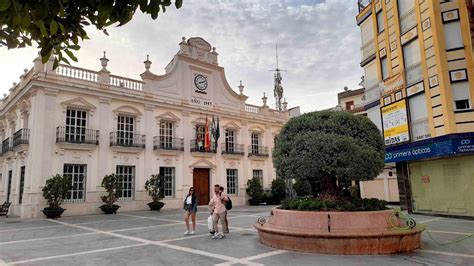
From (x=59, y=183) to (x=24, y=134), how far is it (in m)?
4.08

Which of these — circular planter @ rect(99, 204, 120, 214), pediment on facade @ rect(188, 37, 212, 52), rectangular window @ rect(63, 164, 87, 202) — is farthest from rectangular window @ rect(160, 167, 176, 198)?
pediment on facade @ rect(188, 37, 212, 52)

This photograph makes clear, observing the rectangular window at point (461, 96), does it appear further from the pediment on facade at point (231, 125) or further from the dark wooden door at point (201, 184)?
the dark wooden door at point (201, 184)

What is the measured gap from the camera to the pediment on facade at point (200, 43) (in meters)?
24.5

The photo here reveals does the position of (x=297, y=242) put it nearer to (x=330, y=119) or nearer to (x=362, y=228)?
(x=362, y=228)

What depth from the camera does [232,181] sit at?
84.4 ft

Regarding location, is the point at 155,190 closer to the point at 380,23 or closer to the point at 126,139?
the point at 126,139

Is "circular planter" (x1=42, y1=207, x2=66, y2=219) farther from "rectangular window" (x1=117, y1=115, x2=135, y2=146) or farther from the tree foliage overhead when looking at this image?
the tree foliage overhead

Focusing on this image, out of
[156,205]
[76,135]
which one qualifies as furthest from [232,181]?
[76,135]

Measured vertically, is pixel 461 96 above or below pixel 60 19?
above

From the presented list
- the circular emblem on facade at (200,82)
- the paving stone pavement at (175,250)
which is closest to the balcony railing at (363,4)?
the circular emblem on facade at (200,82)

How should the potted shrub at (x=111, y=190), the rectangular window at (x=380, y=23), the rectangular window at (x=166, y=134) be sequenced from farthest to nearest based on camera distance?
the rectangular window at (x=166, y=134), the potted shrub at (x=111, y=190), the rectangular window at (x=380, y=23)

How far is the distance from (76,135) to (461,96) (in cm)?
1862

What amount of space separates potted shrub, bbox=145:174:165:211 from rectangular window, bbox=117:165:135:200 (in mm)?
940

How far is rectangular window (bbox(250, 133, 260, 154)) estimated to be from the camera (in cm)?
2761
